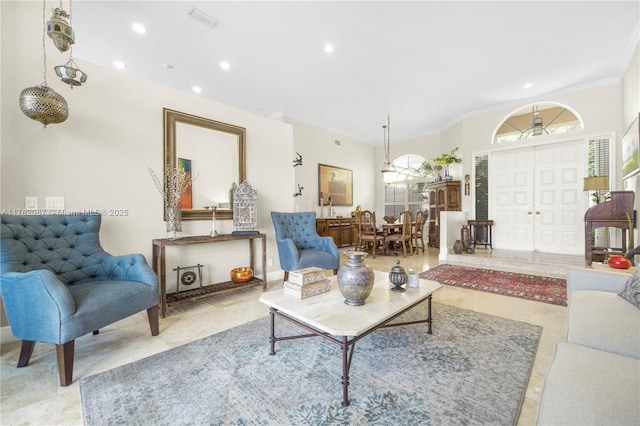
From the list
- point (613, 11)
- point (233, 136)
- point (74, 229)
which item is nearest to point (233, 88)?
point (233, 136)

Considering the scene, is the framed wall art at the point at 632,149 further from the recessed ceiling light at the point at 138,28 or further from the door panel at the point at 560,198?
the recessed ceiling light at the point at 138,28

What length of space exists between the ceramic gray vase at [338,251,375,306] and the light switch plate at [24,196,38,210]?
2587 millimetres

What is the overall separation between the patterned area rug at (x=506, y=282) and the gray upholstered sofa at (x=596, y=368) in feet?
5.64

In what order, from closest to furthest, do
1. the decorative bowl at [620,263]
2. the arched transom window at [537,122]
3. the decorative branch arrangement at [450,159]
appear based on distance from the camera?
the decorative bowl at [620,263], the arched transom window at [537,122], the decorative branch arrangement at [450,159]

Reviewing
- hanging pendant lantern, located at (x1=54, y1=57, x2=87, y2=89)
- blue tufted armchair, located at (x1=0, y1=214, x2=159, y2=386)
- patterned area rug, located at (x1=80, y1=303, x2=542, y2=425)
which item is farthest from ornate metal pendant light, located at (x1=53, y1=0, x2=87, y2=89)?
patterned area rug, located at (x1=80, y1=303, x2=542, y2=425)

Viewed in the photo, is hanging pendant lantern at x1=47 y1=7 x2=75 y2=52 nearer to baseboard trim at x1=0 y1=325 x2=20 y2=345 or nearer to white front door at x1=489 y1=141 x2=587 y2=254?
baseboard trim at x1=0 y1=325 x2=20 y2=345

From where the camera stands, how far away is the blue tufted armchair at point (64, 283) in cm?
155

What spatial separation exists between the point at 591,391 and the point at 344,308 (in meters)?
1.09

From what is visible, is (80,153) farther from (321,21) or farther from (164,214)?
(321,21)

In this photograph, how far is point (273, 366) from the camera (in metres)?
1.71

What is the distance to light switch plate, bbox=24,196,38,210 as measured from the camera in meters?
2.16

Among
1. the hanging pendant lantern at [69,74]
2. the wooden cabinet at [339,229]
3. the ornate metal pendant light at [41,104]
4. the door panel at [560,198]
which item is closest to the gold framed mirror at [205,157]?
the hanging pendant lantern at [69,74]

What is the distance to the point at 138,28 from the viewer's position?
3115mm

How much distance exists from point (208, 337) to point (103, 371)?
Answer: 658 millimetres
